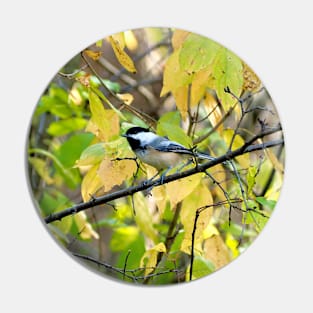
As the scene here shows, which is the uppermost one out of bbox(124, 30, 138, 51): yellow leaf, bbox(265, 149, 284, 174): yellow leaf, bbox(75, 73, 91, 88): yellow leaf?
bbox(124, 30, 138, 51): yellow leaf

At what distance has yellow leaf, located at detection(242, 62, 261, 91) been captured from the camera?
6.15 ft

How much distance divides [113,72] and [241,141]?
38 cm

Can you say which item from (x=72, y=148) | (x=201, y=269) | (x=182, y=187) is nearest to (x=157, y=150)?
(x=182, y=187)

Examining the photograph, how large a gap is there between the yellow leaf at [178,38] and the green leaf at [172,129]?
18 cm

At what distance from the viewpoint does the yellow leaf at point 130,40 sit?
1.88m

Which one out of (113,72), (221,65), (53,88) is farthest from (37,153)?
(221,65)

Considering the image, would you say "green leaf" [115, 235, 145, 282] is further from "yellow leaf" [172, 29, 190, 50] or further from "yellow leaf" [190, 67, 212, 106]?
"yellow leaf" [172, 29, 190, 50]

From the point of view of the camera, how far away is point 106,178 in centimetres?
186

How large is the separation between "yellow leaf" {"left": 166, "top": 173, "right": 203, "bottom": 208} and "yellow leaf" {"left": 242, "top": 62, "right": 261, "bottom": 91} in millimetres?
263

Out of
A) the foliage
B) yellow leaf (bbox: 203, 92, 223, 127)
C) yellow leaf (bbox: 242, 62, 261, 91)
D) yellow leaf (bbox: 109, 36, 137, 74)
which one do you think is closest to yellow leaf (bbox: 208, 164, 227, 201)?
the foliage

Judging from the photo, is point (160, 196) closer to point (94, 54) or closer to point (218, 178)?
point (218, 178)

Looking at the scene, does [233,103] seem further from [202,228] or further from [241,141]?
[202,228]

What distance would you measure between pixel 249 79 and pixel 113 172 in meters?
0.43

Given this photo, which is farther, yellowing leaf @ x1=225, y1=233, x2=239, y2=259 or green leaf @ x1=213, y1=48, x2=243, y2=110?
yellowing leaf @ x1=225, y1=233, x2=239, y2=259
